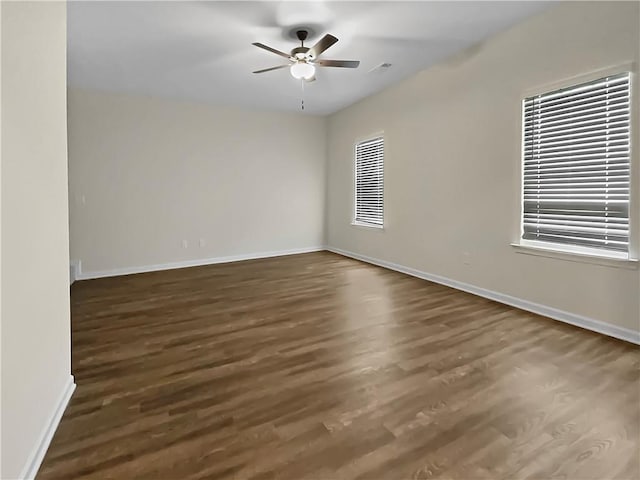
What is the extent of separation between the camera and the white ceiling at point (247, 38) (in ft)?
9.98

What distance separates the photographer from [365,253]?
6176 millimetres

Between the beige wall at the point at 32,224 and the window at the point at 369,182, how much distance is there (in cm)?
461

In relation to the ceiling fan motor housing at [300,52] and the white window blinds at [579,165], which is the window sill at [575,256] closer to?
the white window blinds at [579,165]

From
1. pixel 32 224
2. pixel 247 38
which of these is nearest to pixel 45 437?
pixel 32 224

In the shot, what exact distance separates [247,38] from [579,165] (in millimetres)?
3510

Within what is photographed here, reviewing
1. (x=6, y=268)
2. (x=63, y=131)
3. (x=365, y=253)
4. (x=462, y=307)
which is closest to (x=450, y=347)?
(x=462, y=307)

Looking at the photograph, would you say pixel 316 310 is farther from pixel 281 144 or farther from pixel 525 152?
pixel 281 144

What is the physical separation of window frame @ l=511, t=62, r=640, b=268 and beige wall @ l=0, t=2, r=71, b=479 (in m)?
3.87

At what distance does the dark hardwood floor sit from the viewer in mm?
1496

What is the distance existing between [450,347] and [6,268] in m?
2.69

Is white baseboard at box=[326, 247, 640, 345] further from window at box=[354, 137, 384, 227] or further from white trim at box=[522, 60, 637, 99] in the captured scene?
white trim at box=[522, 60, 637, 99]

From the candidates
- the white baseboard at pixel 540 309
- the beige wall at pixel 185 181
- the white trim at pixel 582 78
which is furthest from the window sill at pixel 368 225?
the white trim at pixel 582 78

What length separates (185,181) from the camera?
5.95 meters

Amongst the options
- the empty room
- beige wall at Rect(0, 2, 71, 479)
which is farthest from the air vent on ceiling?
beige wall at Rect(0, 2, 71, 479)
